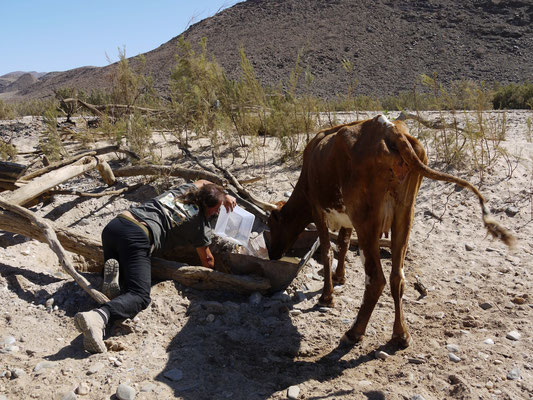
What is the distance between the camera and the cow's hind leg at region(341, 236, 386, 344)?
4125 mm

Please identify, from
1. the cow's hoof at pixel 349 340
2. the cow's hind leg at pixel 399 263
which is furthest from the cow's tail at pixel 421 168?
the cow's hoof at pixel 349 340

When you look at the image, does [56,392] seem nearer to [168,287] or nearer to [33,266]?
[168,287]

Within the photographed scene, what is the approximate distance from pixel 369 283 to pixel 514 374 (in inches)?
48.5

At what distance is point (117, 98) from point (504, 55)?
32.0m

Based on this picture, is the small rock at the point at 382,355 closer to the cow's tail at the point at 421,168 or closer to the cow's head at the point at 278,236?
the cow's tail at the point at 421,168

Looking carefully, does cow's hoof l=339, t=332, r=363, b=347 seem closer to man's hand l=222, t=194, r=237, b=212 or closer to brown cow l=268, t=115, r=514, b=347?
brown cow l=268, t=115, r=514, b=347

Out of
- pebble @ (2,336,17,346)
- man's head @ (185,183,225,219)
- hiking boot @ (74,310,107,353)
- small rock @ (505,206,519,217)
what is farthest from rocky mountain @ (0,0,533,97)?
hiking boot @ (74,310,107,353)

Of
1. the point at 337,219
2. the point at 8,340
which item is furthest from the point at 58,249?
the point at 337,219

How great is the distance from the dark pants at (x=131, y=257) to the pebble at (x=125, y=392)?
3.29 ft

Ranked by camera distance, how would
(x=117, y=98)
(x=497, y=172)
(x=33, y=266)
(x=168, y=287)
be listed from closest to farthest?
1. (x=168, y=287)
2. (x=33, y=266)
3. (x=497, y=172)
4. (x=117, y=98)

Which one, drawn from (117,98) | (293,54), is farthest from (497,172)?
(293,54)

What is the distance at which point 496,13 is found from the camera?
4097 cm

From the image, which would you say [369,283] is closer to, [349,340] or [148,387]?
[349,340]

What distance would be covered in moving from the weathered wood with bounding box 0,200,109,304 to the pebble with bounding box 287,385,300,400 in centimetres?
188
